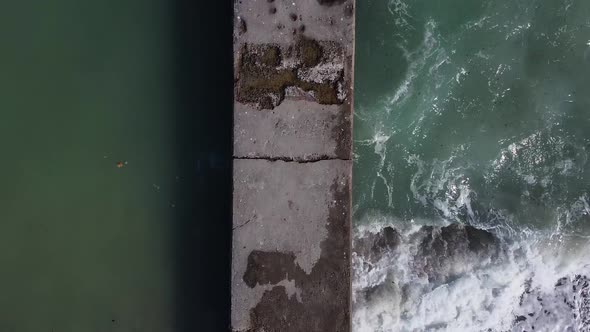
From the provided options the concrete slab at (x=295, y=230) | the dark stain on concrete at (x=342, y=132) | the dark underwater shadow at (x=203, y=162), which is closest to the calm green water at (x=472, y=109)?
the dark stain on concrete at (x=342, y=132)

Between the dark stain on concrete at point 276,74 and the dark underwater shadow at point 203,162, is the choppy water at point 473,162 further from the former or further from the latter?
the dark underwater shadow at point 203,162

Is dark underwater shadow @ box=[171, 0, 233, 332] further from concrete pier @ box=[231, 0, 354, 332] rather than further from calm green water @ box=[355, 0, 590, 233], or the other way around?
calm green water @ box=[355, 0, 590, 233]

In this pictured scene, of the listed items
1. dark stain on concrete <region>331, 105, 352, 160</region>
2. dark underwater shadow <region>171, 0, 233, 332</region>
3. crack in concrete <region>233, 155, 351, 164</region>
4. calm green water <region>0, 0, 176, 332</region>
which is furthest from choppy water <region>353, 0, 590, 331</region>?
calm green water <region>0, 0, 176, 332</region>

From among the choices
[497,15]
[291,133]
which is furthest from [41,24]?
[497,15]

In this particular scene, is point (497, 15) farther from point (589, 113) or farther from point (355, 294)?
point (355, 294)

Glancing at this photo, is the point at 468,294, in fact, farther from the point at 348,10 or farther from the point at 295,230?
the point at 348,10

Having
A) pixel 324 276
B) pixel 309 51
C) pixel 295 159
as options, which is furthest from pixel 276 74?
pixel 324 276
